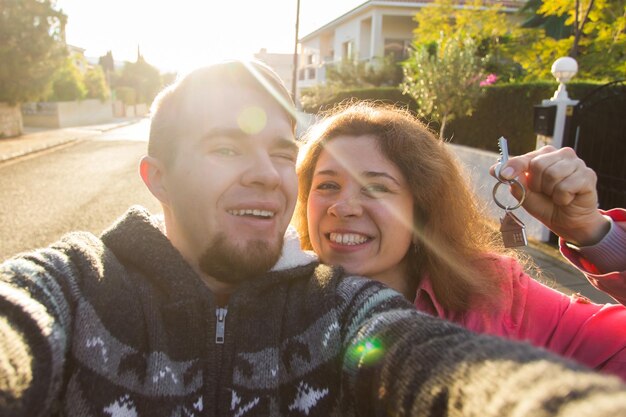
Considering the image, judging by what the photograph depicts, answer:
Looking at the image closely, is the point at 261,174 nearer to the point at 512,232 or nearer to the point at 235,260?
the point at 235,260

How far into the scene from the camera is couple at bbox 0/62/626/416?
3.41ft

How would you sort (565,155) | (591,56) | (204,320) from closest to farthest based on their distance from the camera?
(204,320)
(565,155)
(591,56)

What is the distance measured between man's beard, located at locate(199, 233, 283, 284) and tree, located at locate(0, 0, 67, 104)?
21.6 m

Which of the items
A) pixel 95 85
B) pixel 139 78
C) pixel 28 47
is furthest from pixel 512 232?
pixel 139 78

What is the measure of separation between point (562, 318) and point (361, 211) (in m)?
0.98

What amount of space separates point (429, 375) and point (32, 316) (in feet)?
3.21

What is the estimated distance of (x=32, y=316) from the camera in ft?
4.05

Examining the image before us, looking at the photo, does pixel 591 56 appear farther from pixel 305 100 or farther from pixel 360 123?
pixel 305 100

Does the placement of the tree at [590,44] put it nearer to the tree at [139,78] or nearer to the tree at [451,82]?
the tree at [451,82]

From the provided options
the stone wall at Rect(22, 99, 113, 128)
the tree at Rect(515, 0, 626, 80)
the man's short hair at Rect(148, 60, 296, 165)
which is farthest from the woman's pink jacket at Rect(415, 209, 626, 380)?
the stone wall at Rect(22, 99, 113, 128)

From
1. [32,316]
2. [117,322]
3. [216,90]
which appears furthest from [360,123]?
[32,316]

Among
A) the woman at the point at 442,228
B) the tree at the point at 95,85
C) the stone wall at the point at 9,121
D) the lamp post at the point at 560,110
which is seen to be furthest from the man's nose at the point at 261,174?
the tree at the point at 95,85

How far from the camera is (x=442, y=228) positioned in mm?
2324

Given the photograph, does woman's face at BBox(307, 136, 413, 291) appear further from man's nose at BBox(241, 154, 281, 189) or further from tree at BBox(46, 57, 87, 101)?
tree at BBox(46, 57, 87, 101)
